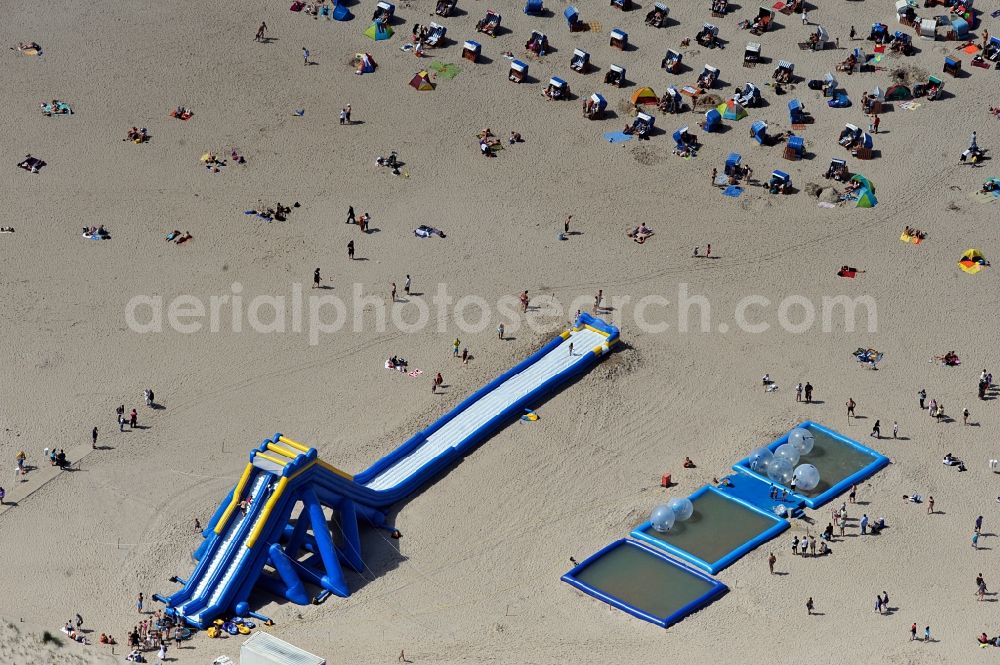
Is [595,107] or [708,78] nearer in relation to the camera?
[595,107]

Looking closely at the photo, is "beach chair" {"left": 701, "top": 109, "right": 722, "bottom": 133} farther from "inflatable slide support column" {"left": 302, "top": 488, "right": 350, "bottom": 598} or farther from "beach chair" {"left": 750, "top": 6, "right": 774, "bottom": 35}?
"inflatable slide support column" {"left": 302, "top": 488, "right": 350, "bottom": 598}

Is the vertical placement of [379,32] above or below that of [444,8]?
below

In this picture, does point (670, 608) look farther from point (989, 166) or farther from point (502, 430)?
point (989, 166)

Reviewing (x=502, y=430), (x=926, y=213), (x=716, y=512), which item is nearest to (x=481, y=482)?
(x=502, y=430)

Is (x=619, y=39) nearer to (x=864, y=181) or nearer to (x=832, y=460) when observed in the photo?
(x=864, y=181)

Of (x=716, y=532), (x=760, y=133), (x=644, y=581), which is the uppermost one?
(x=760, y=133)

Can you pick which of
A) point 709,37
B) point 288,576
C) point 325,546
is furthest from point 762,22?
point 288,576

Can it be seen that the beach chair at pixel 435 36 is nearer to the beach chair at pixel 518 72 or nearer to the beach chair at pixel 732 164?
the beach chair at pixel 518 72

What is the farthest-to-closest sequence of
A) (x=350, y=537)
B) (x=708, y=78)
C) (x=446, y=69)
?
1. (x=446, y=69)
2. (x=708, y=78)
3. (x=350, y=537)

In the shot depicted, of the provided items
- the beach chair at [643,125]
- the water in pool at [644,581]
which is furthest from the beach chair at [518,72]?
the water in pool at [644,581]
